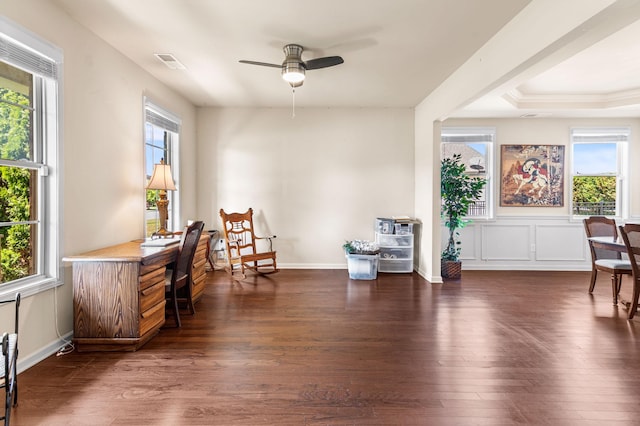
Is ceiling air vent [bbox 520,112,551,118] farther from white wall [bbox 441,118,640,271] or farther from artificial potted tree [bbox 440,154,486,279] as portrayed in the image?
artificial potted tree [bbox 440,154,486,279]

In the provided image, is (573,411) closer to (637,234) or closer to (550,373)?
(550,373)

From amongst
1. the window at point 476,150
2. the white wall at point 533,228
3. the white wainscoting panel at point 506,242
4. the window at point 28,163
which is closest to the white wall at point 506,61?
the window at point 476,150

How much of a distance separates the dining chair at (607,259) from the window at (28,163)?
5.63 meters

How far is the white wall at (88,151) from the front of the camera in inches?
94.6

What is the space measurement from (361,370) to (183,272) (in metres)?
2.02

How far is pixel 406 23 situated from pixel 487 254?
4358mm

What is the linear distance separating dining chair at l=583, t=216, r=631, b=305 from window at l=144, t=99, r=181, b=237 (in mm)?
5529

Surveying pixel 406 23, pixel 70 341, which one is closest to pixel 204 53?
pixel 406 23

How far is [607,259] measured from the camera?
13.5ft

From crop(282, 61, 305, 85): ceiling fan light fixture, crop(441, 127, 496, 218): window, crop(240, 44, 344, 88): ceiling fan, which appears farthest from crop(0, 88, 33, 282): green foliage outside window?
crop(441, 127, 496, 218): window

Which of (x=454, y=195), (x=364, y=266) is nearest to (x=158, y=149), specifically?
(x=364, y=266)

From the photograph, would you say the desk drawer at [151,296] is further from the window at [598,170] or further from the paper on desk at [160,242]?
the window at [598,170]

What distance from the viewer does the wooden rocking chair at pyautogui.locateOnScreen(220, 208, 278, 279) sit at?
4.99m

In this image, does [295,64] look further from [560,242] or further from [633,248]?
[560,242]
